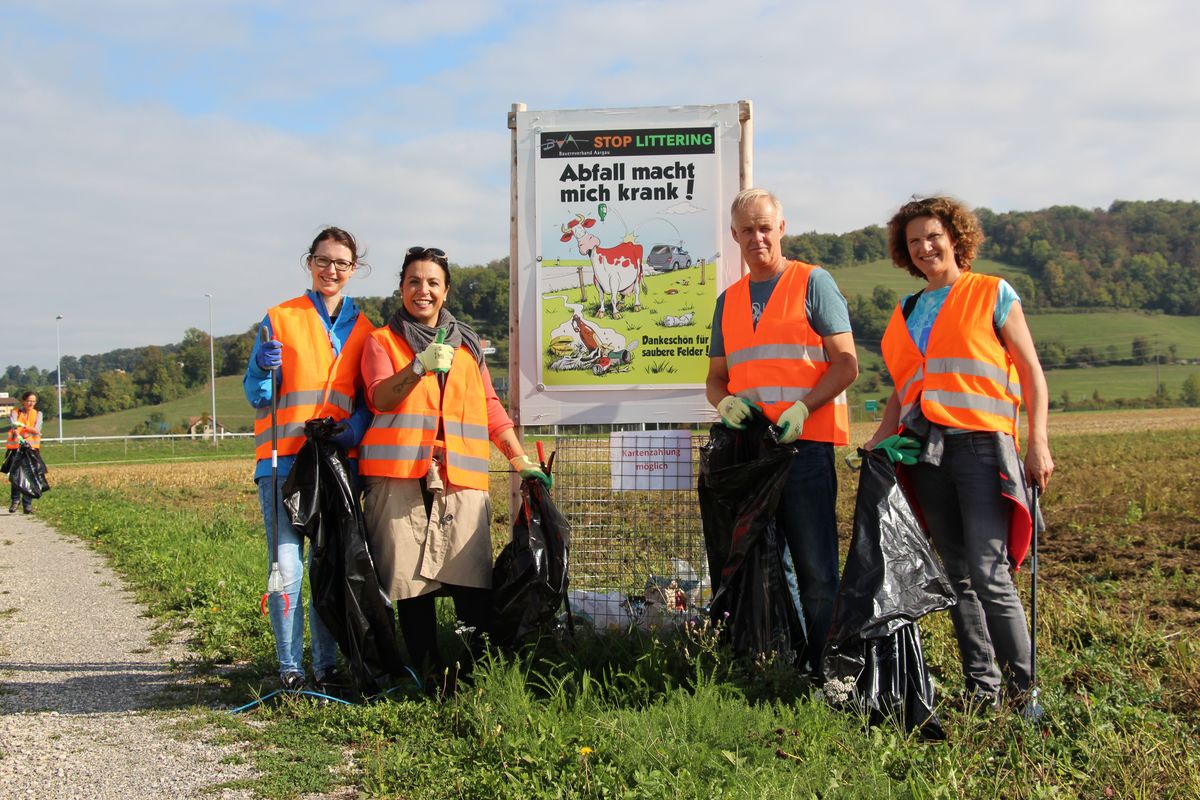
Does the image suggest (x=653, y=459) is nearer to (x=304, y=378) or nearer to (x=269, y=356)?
(x=304, y=378)

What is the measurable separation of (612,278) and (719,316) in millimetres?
943

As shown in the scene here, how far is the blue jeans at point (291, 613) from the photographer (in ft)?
14.9

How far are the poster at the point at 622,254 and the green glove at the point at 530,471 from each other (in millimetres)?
651

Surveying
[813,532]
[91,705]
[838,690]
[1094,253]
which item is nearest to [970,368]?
[813,532]

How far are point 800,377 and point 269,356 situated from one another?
2.36 meters

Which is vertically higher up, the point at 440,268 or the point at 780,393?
the point at 440,268

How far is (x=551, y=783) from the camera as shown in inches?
128

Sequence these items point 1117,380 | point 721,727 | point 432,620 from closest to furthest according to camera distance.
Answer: point 721,727 → point 432,620 → point 1117,380

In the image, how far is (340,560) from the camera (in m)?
4.48

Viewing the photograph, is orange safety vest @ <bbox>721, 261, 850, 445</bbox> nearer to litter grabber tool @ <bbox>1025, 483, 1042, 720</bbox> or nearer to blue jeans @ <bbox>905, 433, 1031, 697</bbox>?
blue jeans @ <bbox>905, 433, 1031, 697</bbox>

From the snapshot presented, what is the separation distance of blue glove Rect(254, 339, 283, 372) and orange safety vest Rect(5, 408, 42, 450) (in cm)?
1305

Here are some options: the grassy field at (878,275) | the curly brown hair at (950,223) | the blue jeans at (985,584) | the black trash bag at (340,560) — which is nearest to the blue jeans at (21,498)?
the black trash bag at (340,560)

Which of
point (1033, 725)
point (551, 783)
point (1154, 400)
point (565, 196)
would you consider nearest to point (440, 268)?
point (565, 196)

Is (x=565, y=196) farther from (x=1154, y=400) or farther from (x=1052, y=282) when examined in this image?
(x=1052, y=282)
